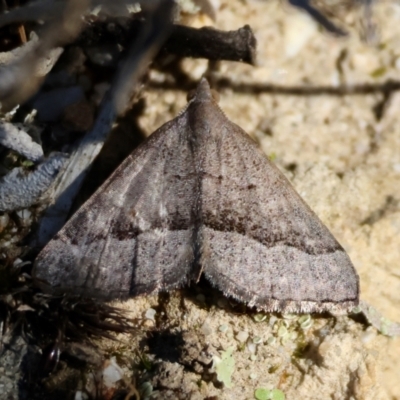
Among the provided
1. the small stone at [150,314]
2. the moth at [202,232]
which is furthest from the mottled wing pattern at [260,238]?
the small stone at [150,314]

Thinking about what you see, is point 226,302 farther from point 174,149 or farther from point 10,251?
point 10,251

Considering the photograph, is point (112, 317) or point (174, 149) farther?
point (174, 149)

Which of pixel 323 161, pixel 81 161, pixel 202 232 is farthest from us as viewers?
pixel 323 161

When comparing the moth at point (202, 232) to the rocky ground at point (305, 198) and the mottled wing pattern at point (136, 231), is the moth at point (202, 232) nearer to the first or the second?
the mottled wing pattern at point (136, 231)

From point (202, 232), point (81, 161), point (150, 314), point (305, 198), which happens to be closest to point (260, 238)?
point (202, 232)

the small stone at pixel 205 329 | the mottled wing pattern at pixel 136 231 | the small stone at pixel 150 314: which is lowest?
the small stone at pixel 150 314

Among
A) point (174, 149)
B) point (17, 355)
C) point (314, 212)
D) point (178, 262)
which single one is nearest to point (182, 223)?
point (178, 262)

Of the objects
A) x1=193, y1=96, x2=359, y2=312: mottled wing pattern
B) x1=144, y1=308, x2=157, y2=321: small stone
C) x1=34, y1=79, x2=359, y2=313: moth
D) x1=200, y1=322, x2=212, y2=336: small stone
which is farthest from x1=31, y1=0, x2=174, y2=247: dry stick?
x1=200, y1=322, x2=212, y2=336: small stone

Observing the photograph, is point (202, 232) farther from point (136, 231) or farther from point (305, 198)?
point (305, 198)
